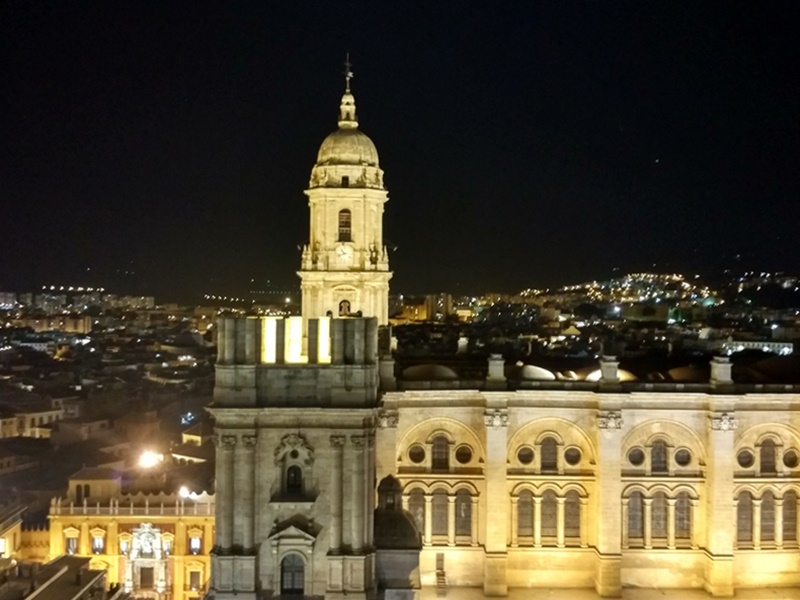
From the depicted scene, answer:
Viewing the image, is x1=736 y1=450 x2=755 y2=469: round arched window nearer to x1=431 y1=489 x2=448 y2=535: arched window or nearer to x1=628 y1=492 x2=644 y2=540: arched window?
x1=628 y1=492 x2=644 y2=540: arched window

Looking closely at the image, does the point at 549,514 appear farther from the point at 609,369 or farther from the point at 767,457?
the point at 767,457

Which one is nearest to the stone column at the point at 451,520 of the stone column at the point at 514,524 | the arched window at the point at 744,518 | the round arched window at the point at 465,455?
the round arched window at the point at 465,455

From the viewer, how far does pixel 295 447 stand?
86.2 ft

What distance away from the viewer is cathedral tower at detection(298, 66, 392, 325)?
4175 cm

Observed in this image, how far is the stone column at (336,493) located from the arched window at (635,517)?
14817 mm

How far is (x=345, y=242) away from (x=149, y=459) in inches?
1224

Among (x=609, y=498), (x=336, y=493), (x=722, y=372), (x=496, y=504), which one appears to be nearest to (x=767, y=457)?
(x=722, y=372)

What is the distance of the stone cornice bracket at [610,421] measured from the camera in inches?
1359

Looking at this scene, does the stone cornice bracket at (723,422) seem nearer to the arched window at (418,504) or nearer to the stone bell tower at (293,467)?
the arched window at (418,504)

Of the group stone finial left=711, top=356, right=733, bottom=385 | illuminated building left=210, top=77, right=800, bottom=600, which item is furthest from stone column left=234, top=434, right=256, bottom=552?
stone finial left=711, top=356, right=733, bottom=385

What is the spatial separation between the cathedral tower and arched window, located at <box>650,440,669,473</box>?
14032 millimetres

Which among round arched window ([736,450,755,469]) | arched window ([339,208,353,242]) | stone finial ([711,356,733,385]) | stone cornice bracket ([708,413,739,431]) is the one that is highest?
arched window ([339,208,353,242])

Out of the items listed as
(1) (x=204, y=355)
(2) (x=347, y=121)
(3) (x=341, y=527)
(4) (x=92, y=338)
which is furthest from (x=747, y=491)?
(4) (x=92, y=338)

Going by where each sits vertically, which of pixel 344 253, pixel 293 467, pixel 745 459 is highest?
pixel 344 253
